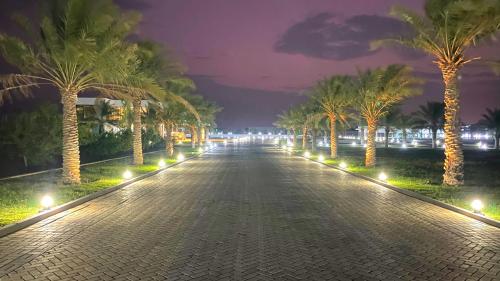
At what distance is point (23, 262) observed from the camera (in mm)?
7414

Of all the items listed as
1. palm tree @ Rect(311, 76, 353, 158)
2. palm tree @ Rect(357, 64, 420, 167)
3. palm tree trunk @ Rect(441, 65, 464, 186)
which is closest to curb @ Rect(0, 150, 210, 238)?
palm tree trunk @ Rect(441, 65, 464, 186)

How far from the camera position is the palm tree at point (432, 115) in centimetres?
6938

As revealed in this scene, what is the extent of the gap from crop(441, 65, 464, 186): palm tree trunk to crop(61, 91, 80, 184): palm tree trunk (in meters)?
15.7

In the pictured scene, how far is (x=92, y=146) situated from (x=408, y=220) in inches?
1374

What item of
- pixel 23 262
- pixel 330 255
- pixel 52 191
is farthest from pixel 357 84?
pixel 23 262

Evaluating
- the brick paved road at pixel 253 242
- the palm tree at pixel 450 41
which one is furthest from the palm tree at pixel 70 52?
the palm tree at pixel 450 41

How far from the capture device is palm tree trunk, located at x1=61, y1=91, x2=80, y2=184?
1909 cm

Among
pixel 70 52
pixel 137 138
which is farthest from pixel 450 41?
pixel 137 138

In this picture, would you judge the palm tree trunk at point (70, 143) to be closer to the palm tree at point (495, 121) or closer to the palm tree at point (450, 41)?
the palm tree at point (450, 41)

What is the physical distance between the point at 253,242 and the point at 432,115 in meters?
68.2

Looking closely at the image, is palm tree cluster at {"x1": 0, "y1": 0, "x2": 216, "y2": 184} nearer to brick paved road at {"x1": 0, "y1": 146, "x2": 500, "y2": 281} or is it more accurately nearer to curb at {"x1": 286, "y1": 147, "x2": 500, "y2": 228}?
brick paved road at {"x1": 0, "y1": 146, "x2": 500, "y2": 281}

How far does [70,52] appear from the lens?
17.0 metres

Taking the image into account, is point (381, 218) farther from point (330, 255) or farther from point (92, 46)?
point (92, 46)

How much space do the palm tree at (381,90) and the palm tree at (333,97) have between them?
292 inches
